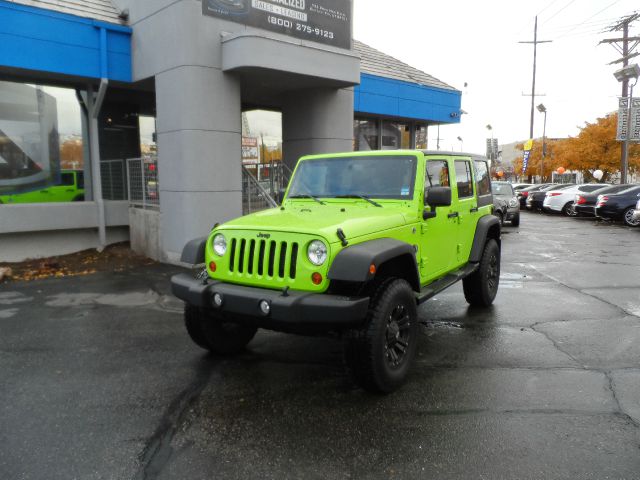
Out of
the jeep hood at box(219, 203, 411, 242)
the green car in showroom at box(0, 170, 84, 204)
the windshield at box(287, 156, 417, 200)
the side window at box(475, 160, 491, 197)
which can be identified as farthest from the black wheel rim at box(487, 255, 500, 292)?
the green car in showroom at box(0, 170, 84, 204)

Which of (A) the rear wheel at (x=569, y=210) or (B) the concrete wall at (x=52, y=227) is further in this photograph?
(A) the rear wheel at (x=569, y=210)

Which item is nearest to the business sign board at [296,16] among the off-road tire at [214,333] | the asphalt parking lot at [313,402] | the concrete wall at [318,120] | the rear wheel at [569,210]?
the concrete wall at [318,120]

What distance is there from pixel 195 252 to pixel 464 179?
3.35 m

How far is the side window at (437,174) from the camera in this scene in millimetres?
5098

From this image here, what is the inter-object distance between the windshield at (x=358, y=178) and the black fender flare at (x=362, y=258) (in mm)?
962

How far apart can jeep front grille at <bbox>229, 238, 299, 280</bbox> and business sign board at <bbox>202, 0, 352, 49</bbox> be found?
6776 millimetres

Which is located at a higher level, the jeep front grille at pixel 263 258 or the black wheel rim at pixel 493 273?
the jeep front grille at pixel 263 258

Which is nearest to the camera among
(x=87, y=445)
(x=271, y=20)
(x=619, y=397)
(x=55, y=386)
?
(x=87, y=445)

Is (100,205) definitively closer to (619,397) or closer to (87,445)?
(87,445)

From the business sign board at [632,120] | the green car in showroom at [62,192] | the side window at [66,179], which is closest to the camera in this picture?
the green car in showroom at [62,192]

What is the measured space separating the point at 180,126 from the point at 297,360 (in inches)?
236

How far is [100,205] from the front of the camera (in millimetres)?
10727

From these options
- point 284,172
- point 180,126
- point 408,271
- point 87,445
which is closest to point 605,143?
point 284,172

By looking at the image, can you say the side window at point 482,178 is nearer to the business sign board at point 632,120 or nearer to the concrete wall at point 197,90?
the concrete wall at point 197,90
